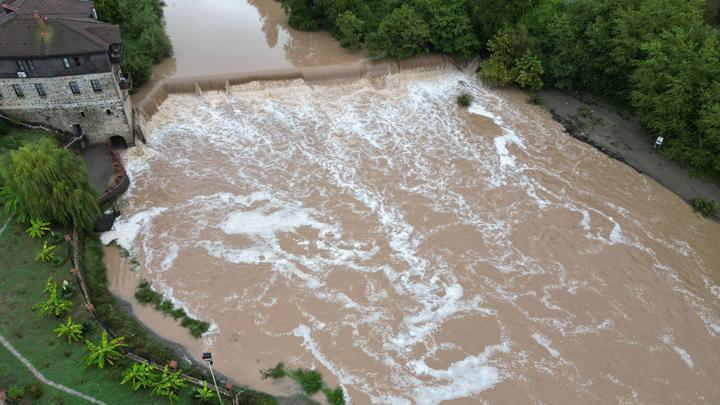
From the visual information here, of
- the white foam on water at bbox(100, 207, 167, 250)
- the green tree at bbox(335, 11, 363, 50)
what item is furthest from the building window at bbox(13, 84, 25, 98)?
the green tree at bbox(335, 11, 363, 50)

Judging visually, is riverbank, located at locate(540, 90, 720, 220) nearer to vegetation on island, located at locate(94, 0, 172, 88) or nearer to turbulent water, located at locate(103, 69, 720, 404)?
turbulent water, located at locate(103, 69, 720, 404)

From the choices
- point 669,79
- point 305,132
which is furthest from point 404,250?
point 669,79

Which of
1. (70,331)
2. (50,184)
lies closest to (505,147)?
(50,184)

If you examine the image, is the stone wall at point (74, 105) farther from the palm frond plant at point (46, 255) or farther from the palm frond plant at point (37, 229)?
the palm frond plant at point (46, 255)

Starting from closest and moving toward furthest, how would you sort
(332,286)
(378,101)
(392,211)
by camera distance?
(332,286), (392,211), (378,101)

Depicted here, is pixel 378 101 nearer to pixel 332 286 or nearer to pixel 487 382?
pixel 332 286

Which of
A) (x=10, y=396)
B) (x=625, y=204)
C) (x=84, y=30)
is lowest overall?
(x=10, y=396)
